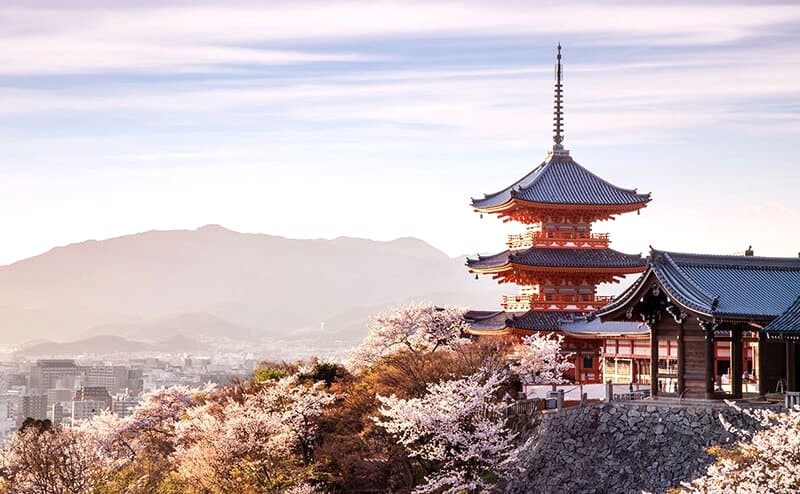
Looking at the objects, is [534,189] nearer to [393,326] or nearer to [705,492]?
[393,326]

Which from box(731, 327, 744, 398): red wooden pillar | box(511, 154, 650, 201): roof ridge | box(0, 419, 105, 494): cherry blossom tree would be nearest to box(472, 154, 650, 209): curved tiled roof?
box(511, 154, 650, 201): roof ridge

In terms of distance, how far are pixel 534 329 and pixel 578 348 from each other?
191cm

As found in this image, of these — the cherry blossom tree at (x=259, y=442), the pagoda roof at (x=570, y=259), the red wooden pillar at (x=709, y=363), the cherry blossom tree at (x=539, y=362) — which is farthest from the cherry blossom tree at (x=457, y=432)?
the pagoda roof at (x=570, y=259)

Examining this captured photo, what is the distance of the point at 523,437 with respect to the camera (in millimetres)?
39344

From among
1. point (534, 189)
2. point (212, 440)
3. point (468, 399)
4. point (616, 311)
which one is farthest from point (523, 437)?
point (534, 189)

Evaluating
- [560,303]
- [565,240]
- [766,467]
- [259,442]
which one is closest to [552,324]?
[560,303]

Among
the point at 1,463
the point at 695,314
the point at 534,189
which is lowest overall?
the point at 1,463

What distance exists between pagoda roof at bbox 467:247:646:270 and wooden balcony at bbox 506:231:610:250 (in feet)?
0.76

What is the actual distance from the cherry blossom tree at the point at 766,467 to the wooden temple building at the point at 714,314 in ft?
37.3

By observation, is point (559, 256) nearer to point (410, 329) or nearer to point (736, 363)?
point (410, 329)

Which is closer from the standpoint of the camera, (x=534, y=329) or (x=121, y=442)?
(x=534, y=329)

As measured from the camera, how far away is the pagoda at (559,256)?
53.6m

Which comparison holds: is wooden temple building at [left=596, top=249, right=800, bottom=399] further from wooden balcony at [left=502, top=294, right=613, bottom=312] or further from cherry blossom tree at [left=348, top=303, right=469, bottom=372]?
cherry blossom tree at [left=348, top=303, right=469, bottom=372]

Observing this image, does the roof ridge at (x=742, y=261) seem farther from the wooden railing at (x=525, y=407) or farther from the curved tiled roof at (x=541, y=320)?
the curved tiled roof at (x=541, y=320)
